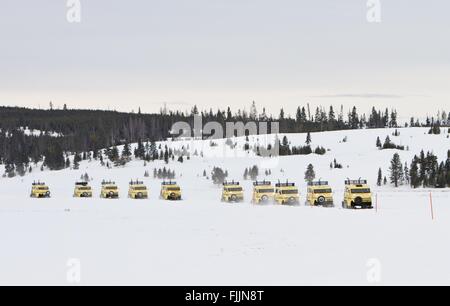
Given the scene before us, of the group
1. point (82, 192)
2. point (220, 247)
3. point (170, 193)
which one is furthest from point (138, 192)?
point (220, 247)

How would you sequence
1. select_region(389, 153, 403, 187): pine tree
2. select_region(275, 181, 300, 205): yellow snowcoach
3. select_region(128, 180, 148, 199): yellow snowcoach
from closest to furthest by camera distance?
1. select_region(275, 181, 300, 205): yellow snowcoach
2. select_region(128, 180, 148, 199): yellow snowcoach
3. select_region(389, 153, 403, 187): pine tree

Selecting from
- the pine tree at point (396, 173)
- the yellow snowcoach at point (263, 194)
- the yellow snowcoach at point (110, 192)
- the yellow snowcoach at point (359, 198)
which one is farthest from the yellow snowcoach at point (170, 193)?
the pine tree at point (396, 173)

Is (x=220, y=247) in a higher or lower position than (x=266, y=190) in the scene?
lower

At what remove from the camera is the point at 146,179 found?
9788 cm

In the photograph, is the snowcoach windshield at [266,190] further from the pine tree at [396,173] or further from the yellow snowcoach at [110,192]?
the pine tree at [396,173]

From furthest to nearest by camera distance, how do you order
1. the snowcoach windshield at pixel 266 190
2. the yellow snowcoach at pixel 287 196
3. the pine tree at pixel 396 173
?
the pine tree at pixel 396 173
the snowcoach windshield at pixel 266 190
the yellow snowcoach at pixel 287 196

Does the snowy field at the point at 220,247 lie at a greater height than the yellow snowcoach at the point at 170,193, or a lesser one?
lesser

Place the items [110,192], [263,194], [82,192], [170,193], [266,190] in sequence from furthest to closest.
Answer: [82,192]
[110,192]
[170,193]
[266,190]
[263,194]

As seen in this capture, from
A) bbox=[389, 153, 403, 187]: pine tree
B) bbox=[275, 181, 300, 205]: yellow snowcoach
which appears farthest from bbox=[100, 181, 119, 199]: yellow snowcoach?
bbox=[389, 153, 403, 187]: pine tree

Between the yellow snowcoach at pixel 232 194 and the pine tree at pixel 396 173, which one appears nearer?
the yellow snowcoach at pixel 232 194

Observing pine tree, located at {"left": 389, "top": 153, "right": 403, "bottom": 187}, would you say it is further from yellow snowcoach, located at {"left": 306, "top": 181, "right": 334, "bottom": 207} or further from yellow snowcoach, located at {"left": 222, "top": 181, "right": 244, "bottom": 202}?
yellow snowcoach, located at {"left": 306, "top": 181, "right": 334, "bottom": 207}

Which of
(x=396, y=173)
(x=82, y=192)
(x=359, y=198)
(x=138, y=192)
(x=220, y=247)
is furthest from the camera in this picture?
(x=396, y=173)

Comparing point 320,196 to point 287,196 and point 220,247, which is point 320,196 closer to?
point 287,196
